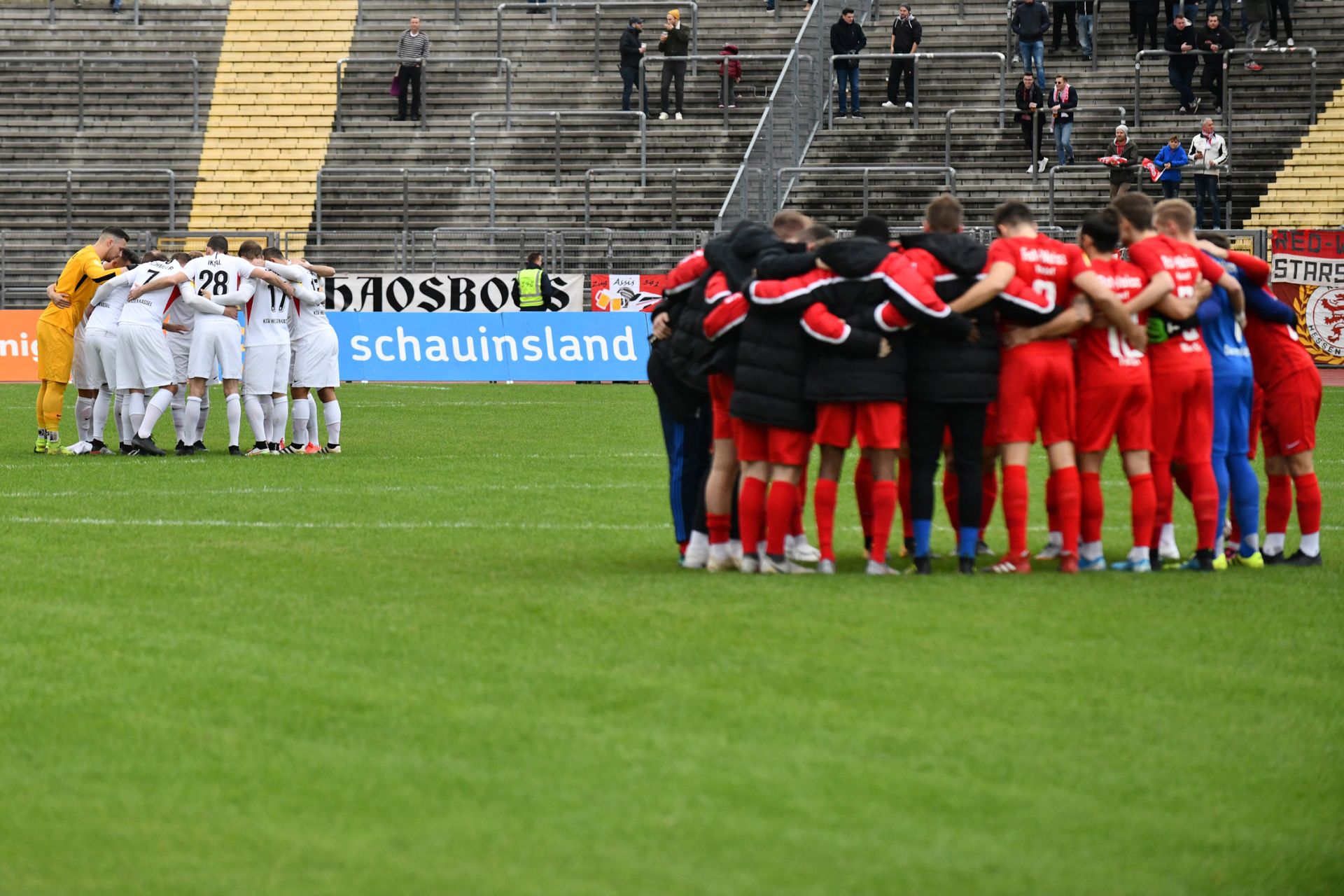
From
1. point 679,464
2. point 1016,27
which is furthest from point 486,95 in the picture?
point 679,464

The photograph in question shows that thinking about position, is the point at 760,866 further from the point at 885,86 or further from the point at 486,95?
the point at 486,95

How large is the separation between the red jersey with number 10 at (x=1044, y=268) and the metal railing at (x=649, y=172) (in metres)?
26.1

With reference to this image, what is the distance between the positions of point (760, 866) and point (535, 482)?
10.8 metres

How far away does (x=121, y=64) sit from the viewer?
1692 inches

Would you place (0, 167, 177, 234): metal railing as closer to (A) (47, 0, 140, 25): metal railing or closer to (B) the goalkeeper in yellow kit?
(A) (47, 0, 140, 25): metal railing

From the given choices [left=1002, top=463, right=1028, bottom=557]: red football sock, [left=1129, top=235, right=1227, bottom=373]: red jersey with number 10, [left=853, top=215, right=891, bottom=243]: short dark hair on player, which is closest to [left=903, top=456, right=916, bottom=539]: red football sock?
[left=1002, top=463, right=1028, bottom=557]: red football sock

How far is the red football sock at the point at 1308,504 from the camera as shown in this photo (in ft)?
35.7

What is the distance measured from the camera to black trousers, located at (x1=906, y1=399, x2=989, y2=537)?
10164mm

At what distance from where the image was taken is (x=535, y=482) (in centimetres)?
1583

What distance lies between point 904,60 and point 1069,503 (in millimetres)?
29472

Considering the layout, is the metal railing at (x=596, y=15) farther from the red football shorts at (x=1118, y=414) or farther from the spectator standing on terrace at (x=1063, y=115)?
the red football shorts at (x=1118, y=414)

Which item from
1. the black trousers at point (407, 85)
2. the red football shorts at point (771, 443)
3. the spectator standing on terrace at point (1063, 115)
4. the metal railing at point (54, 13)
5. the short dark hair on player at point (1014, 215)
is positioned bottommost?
the red football shorts at point (771, 443)

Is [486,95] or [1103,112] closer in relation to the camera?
[1103,112]

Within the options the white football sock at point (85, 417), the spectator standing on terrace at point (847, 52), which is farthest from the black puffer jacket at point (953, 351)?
the spectator standing on terrace at point (847, 52)
